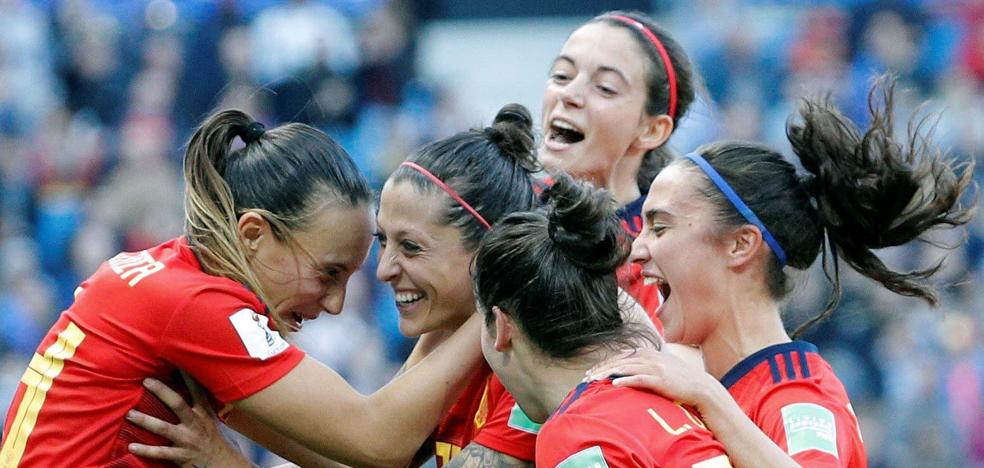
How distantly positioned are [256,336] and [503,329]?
0.61 meters

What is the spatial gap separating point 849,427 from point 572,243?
86 centimetres

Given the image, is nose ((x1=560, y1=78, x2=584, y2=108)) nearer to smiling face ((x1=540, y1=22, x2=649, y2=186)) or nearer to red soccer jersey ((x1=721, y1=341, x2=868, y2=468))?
smiling face ((x1=540, y1=22, x2=649, y2=186))

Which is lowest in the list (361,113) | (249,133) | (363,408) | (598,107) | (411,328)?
(361,113)

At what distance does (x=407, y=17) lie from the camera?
12.1 metres

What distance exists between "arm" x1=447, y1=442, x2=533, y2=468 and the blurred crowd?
593 centimetres

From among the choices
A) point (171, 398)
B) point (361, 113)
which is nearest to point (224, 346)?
point (171, 398)

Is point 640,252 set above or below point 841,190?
below

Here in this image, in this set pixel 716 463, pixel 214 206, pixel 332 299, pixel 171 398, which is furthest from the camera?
pixel 332 299

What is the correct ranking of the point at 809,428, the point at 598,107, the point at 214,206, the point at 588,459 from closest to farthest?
the point at 588,459 < the point at 809,428 < the point at 214,206 < the point at 598,107

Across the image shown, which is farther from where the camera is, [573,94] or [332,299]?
[573,94]

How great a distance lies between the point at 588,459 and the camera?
3.17 metres

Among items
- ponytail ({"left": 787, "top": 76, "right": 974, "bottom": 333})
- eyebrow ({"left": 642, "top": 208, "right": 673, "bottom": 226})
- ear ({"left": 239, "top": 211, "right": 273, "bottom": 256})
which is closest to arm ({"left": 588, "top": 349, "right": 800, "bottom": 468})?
eyebrow ({"left": 642, "top": 208, "right": 673, "bottom": 226})

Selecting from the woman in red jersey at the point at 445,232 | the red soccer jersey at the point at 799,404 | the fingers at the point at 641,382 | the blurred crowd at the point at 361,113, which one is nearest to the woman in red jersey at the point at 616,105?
the woman in red jersey at the point at 445,232

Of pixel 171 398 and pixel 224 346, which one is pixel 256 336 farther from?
pixel 171 398
